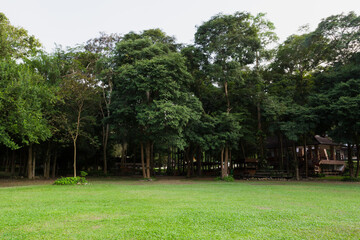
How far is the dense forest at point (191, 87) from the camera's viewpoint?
1571cm

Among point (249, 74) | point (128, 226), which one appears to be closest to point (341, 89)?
point (249, 74)

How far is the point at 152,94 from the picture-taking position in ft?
61.1

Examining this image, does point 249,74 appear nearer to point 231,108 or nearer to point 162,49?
point 231,108

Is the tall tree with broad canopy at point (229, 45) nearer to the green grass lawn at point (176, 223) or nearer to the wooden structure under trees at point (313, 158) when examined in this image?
the wooden structure under trees at point (313, 158)

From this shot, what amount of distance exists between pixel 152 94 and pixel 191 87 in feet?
16.4

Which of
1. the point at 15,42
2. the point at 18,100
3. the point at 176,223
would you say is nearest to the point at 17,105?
the point at 18,100

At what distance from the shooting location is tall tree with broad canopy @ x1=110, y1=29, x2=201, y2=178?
53.0 ft

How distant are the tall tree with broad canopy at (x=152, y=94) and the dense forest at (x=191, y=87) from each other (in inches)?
2.8

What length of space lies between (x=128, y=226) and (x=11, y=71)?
1404cm

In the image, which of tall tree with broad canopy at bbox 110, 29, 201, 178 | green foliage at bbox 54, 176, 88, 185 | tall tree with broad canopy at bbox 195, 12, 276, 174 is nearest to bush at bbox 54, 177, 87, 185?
green foliage at bbox 54, 176, 88, 185

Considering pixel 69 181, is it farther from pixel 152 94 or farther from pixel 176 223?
pixel 176 223

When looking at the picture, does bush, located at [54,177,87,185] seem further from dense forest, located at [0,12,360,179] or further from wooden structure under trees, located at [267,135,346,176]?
wooden structure under trees, located at [267,135,346,176]

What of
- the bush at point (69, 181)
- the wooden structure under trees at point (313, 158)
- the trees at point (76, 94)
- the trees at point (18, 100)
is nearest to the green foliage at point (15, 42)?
the trees at point (18, 100)

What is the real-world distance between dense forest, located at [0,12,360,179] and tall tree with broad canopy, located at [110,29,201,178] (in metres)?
0.07
